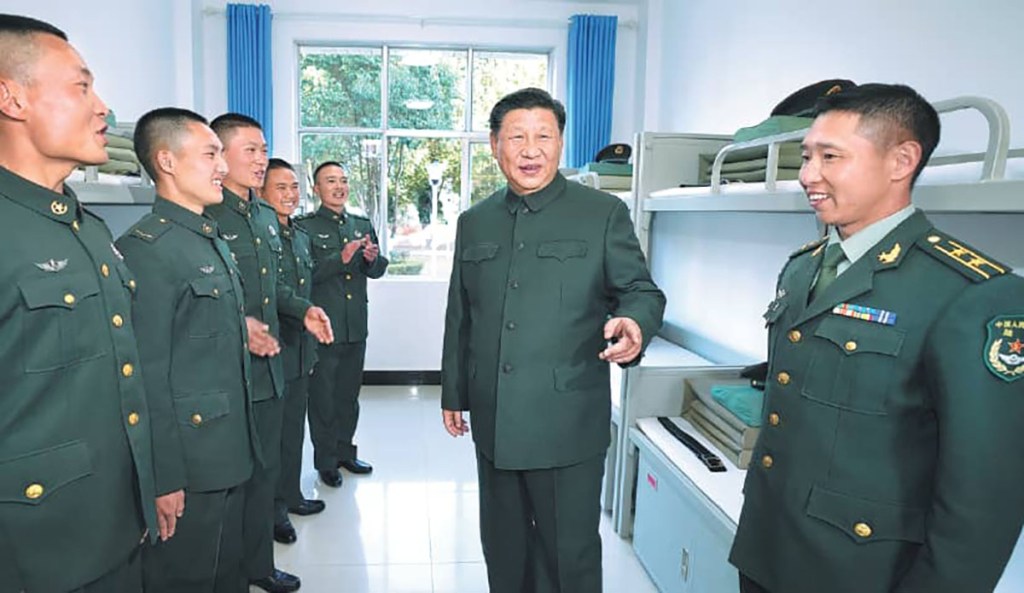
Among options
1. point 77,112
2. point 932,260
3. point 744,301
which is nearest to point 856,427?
point 932,260

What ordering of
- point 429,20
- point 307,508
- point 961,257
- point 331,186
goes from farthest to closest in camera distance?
point 429,20
point 331,186
point 307,508
point 961,257

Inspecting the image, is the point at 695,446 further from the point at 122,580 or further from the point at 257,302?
the point at 122,580

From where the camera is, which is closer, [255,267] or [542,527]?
[542,527]

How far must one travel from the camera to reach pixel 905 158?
1234 mm

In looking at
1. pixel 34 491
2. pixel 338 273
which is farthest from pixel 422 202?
pixel 34 491

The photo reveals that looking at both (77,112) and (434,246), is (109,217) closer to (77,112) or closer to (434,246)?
(434,246)

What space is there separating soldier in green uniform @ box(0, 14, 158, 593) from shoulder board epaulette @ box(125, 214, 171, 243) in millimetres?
379

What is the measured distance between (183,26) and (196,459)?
4645 mm

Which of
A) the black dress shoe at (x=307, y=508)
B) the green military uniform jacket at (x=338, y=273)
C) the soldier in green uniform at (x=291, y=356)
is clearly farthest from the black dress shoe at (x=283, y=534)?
the green military uniform jacket at (x=338, y=273)

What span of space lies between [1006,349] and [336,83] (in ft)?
18.7

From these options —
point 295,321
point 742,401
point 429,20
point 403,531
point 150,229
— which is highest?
point 429,20

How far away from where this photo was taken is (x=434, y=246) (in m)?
6.22

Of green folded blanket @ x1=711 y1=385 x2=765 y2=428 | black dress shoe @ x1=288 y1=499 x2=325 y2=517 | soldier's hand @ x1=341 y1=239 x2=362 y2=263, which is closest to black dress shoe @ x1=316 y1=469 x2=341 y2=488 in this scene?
black dress shoe @ x1=288 y1=499 x2=325 y2=517

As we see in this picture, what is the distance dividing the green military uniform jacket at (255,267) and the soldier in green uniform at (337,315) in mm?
1143
